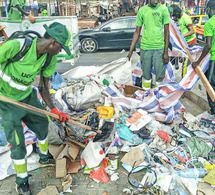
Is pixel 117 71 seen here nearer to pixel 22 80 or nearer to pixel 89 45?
pixel 22 80

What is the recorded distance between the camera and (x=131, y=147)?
3.78 m

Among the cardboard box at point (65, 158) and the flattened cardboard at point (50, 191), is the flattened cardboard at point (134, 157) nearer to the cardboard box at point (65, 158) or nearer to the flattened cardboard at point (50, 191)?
the cardboard box at point (65, 158)

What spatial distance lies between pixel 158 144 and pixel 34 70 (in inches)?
82.3

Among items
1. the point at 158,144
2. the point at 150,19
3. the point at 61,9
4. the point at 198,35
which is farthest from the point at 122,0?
the point at 158,144

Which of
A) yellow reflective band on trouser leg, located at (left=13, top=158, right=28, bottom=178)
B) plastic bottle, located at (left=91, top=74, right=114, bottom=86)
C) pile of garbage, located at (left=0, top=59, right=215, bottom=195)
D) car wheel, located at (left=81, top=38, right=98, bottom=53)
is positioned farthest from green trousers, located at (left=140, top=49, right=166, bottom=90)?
car wheel, located at (left=81, top=38, right=98, bottom=53)

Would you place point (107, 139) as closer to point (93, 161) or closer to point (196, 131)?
point (93, 161)

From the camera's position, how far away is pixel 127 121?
13.6ft

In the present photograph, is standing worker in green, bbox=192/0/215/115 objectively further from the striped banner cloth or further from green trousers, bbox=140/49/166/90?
green trousers, bbox=140/49/166/90

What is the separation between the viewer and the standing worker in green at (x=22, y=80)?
2492 millimetres

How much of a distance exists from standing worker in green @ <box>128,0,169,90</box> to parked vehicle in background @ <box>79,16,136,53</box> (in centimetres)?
655

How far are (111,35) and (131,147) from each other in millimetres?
8341

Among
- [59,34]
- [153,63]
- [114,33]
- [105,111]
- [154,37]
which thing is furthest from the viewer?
[114,33]

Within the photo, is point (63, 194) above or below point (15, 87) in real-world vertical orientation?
below

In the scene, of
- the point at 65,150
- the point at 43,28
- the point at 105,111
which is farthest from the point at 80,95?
the point at 43,28
